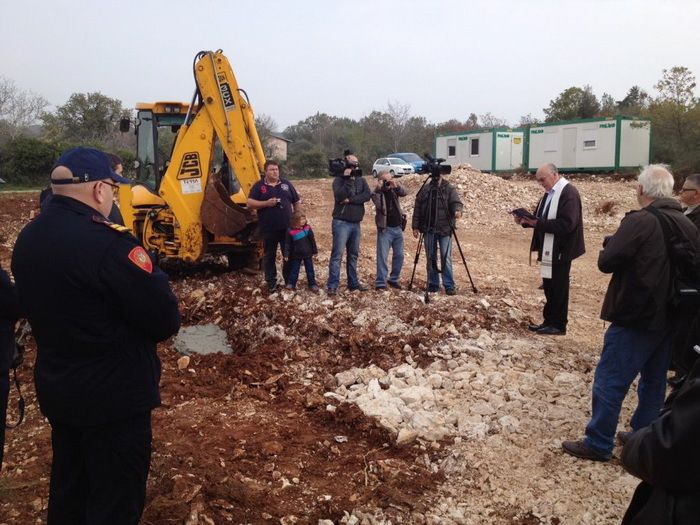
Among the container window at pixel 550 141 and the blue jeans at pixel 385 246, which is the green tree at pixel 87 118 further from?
the blue jeans at pixel 385 246

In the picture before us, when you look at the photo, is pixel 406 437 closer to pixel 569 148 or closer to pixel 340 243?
pixel 340 243

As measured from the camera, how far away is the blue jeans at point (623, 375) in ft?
12.9

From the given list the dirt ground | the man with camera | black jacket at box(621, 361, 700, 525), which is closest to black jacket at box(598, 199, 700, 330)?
the dirt ground

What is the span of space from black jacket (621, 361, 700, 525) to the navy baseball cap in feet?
7.66

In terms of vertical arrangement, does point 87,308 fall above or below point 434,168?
below

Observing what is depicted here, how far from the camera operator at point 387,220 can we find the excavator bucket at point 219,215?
6.34 feet

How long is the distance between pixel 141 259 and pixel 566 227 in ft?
16.1

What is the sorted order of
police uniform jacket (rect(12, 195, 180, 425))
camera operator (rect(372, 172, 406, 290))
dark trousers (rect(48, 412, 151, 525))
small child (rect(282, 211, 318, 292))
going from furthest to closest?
camera operator (rect(372, 172, 406, 290)), small child (rect(282, 211, 318, 292)), dark trousers (rect(48, 412, 151, 525)), police uniform jacket (rect(12, 195, 180, 425))

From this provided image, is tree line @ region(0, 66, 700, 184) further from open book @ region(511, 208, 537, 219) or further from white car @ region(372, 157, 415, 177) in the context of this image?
open book @ region(511, 208, 537, 219)

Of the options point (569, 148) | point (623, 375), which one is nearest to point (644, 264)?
point (623, 375)

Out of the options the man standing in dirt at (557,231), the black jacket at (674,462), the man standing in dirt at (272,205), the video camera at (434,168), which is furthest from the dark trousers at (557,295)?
the black jacket at (674,462)

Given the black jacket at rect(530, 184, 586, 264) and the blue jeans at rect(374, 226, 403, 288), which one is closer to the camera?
the black jacket at rect(530, 184, 586, 264)

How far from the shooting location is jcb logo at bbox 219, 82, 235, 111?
334 inches

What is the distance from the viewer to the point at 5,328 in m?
3.12
